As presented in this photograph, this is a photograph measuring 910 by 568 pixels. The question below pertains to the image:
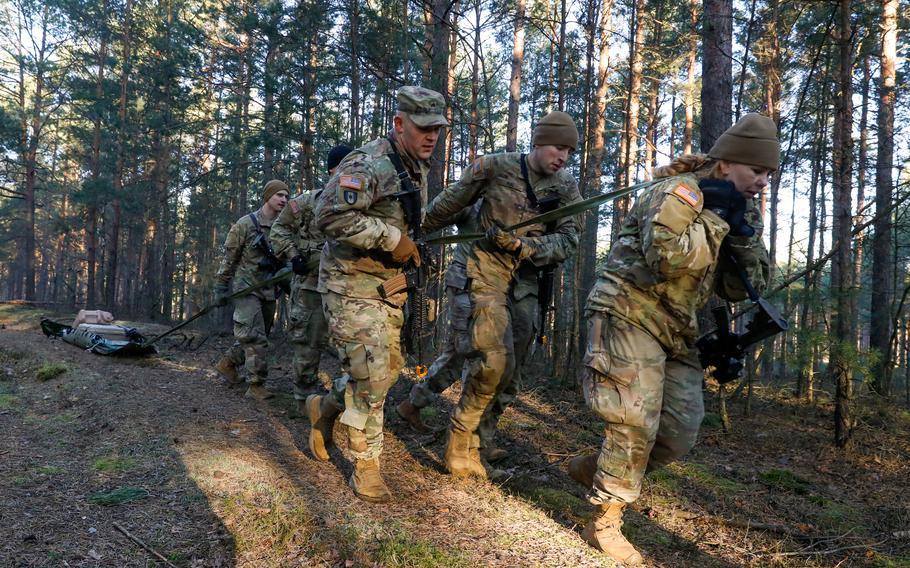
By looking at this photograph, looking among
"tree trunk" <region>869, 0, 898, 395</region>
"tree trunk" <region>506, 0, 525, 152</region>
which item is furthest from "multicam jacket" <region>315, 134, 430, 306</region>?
"tree trunk" <region>869, 0, 898, 395</region>

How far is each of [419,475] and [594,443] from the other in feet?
7.03

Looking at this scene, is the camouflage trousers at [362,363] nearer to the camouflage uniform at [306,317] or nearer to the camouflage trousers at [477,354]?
the camouflage trousers at [477,354]

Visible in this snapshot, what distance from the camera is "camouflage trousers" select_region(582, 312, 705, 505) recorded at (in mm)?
3049

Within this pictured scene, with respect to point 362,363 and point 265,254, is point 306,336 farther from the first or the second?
point 362,363

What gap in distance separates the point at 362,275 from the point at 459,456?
1.54m

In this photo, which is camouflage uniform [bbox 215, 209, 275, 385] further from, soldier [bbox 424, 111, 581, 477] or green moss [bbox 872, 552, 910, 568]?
green moss [bbox 872, 552, 910, 568]

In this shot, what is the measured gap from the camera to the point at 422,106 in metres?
3.74

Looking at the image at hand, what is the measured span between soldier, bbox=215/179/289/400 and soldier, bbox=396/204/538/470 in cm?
296

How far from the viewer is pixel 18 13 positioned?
26312 millimetres

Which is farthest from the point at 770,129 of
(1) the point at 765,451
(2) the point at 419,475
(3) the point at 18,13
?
(3) the point at 18,13

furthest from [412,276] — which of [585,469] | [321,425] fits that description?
[585,469]

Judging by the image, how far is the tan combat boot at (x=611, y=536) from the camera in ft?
9.81

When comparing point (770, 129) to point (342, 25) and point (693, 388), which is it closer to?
point (693, 388)

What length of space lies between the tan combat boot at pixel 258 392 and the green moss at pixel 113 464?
106 inches
